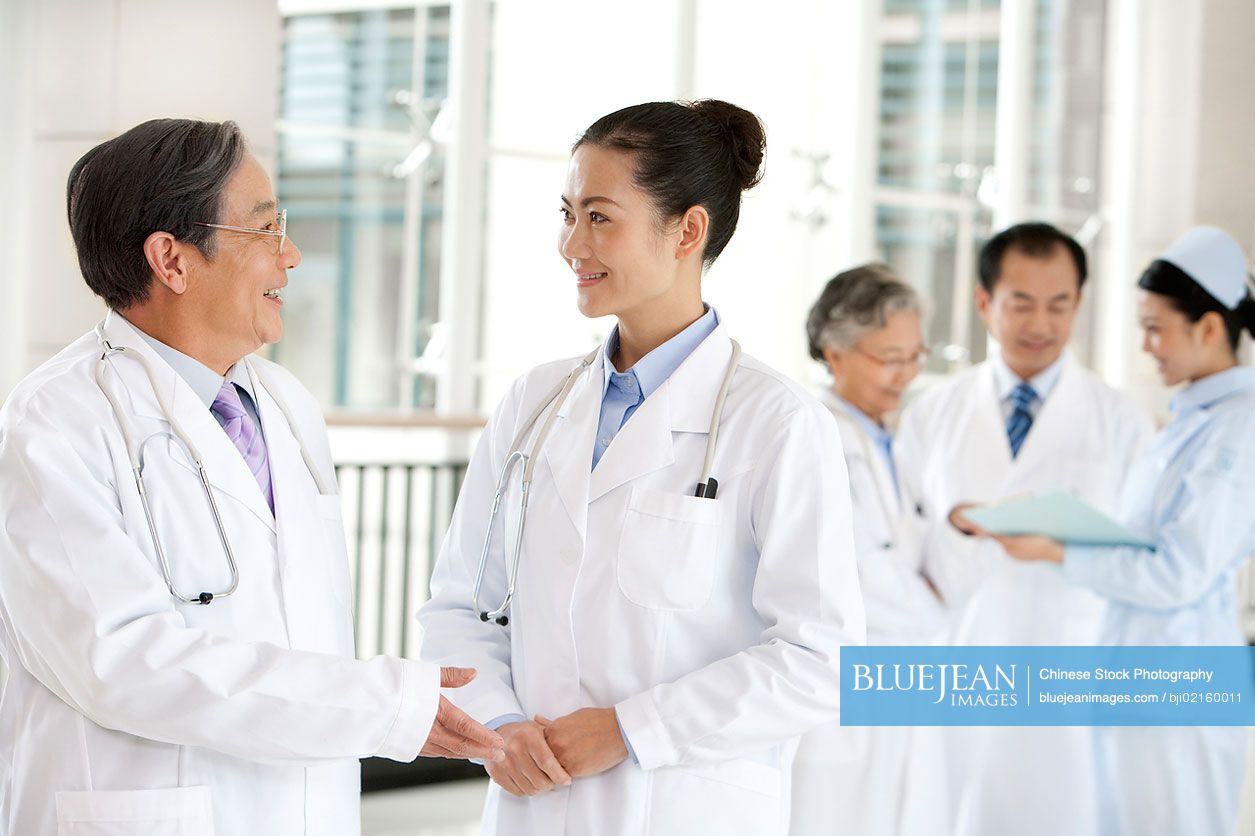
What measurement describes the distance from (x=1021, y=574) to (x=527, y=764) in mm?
1716

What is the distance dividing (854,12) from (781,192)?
0.79m

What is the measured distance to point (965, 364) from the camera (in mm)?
4820

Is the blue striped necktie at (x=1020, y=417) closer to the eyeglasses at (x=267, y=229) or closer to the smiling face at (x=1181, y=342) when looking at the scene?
the smiling face at (x=1181, y=342)

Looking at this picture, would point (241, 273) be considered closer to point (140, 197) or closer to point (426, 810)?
point (140, 197)

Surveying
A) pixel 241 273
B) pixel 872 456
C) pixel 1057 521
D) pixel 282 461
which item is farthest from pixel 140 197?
pixel 1057 521

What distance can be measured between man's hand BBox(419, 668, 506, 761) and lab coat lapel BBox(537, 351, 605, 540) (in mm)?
238

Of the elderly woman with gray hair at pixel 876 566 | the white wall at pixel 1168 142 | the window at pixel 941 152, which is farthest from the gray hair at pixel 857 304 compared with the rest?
the window at pixel 941 152

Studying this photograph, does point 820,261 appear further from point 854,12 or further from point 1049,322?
point 1049,322

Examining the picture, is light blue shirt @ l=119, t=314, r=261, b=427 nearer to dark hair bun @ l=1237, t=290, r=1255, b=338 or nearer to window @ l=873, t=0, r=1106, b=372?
dark hair bun @ l=1237, t=290, r=1255, b=338

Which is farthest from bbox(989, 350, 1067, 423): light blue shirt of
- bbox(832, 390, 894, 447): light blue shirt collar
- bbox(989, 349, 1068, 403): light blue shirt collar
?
bbox(832, 390, 894, 447): light blue shirt collar

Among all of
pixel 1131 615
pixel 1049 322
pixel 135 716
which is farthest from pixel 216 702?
pixel 1049 322

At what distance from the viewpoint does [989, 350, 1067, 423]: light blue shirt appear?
9.61 ft

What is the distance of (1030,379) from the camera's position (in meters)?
2.95

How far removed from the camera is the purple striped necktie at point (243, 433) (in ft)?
5.13
